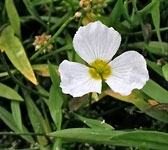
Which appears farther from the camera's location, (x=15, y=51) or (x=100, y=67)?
(x=15, y=51)

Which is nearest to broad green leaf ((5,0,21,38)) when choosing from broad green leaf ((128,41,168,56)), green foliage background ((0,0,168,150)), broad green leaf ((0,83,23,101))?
green foliage background ((0,0,168,150))

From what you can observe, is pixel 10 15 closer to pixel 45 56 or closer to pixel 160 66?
pixel 45 56

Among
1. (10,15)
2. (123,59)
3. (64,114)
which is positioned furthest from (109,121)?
(10,15)

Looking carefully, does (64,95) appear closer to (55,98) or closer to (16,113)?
(55,98)

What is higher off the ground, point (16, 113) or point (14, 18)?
point (14, 18)

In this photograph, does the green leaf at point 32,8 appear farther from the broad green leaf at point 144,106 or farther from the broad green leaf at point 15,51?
the broad green leaf at point 144,106

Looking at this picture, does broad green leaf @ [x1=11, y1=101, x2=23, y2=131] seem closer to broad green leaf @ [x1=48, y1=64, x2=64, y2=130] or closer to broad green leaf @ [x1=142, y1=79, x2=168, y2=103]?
broad green leaf @ [x1=48, y1=64, x2=64, y2=130]

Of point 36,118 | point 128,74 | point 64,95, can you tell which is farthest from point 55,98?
point 128,74
